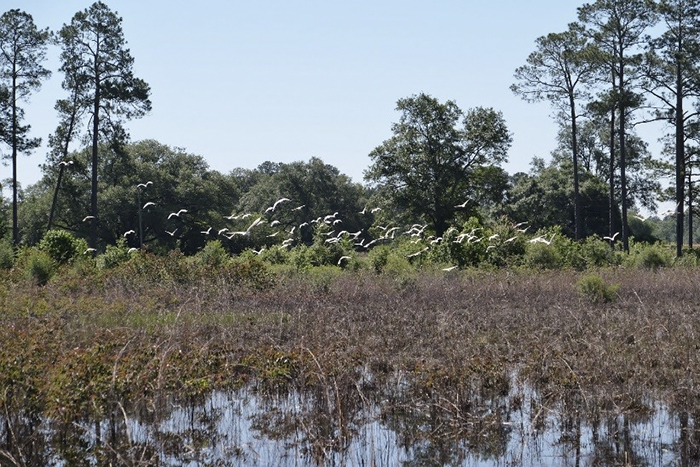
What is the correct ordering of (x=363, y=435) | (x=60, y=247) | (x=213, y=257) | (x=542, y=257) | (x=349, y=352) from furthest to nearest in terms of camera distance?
(x=542, y=257) < (x=60, y=247) < (x=213, y=257) < (x=349, y=352) < (x=363, y=435)

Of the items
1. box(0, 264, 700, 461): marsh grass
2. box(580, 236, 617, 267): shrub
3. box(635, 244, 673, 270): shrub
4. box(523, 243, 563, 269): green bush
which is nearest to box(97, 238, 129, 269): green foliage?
box(0, 264, 700, 461): marsh grass

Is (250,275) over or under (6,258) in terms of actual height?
under

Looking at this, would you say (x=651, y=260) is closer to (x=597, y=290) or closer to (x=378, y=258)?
(x=378, y=258)

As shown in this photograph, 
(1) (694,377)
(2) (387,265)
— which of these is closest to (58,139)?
(2) (387,265)

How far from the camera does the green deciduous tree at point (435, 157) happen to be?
4594 centimetres

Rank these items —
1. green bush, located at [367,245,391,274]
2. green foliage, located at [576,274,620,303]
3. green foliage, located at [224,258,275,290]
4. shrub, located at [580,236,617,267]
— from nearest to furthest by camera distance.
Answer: green foliage, located at [576,274,620,303]
green foliage, located at [224,258,275,290]
green bush, located at [367,245,391,274]
shrub, located at [580,236,617,267]

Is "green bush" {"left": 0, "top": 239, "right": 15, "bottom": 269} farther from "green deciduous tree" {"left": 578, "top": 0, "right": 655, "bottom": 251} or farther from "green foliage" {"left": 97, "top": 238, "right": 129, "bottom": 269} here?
"green deciduous tree" {"left": 578, "top": 0, "right": 655, "bottom": 251}

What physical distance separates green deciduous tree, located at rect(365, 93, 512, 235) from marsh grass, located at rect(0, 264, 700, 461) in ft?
83.7

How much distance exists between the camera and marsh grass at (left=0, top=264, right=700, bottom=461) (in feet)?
28.2

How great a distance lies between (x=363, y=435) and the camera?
8.54m

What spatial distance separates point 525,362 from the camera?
38.3ft

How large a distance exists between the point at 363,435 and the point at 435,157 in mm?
38648

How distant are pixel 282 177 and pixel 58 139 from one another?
97.0ft

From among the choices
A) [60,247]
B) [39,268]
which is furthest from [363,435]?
[60,247]
